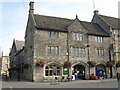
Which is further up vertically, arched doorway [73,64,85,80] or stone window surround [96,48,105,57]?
stone window surround [96,48,105,57]

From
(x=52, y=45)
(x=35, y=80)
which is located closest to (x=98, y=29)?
(x=52, y=45)

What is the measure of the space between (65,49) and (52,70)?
3991mm

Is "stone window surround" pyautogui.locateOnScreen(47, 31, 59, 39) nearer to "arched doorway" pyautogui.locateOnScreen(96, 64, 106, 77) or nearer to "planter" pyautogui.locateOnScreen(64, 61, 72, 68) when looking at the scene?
"planter" pyautogui.locateOnScreen(64, 61, 72, 68)

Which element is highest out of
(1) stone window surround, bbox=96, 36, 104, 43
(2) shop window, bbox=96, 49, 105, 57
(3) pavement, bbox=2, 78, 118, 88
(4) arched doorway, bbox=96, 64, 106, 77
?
(1) stone window surround, bbox=96, 36, 104, 43

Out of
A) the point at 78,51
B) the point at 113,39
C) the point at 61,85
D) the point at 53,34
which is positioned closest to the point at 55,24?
the point at 53,34

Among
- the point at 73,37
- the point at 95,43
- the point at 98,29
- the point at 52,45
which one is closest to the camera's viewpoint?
the point at 52,45

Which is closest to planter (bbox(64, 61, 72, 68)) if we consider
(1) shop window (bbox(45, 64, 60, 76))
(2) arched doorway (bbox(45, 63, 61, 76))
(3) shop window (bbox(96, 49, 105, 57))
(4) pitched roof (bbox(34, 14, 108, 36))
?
(2) arched doorway (bbox(45, 63, 61, 76))

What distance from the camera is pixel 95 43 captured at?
2766cm

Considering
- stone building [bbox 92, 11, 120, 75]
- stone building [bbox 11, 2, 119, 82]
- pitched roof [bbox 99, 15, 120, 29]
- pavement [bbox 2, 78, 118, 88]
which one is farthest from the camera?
pitched roof [bbox 99, 15, 120, 29]

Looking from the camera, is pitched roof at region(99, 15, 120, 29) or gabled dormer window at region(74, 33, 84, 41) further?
pitched roof at region(99, 15, 120, 29)

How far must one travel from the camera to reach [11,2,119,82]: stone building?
23266 millimetres

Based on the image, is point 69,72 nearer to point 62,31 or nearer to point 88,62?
point 88,62

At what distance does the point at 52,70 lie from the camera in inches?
937

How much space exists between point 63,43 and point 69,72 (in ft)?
15.6
